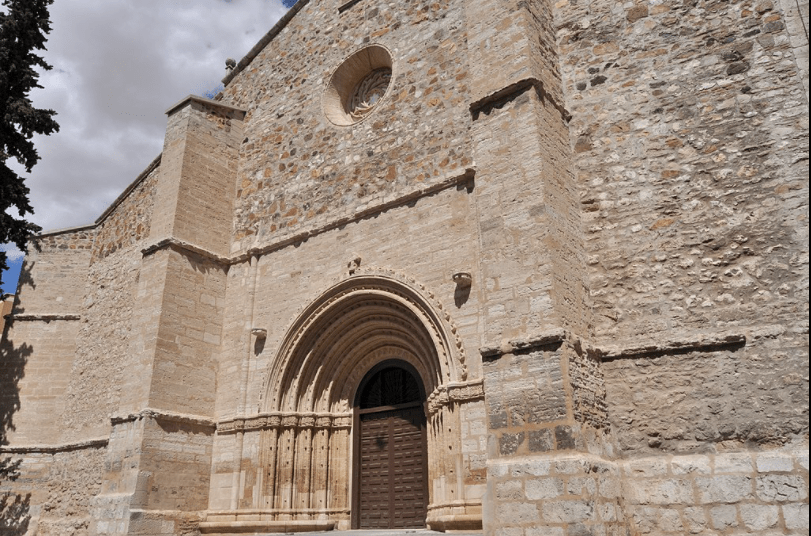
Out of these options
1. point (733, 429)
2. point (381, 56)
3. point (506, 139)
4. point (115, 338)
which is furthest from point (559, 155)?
point (115, 338)

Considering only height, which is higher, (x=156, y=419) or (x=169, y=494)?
(x=156, y=419)

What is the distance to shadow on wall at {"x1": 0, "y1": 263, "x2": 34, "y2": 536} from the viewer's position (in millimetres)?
11812

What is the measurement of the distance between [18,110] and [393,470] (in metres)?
8.96

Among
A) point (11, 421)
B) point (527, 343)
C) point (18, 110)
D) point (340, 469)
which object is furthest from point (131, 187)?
point (527, 343)

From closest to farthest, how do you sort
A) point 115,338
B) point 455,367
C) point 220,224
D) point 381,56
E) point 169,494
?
1. point 455,367
2. point 169,494
3. point 381,56
4. point 220,224
5. point 115,338

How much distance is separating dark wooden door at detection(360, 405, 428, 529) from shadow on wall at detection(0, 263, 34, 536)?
6.72 meters

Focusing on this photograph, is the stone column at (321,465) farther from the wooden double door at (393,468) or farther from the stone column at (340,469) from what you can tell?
the wooden double door at (393,468)

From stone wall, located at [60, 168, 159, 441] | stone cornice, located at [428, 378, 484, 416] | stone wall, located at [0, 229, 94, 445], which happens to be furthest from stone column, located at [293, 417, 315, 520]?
stone wall, located at [0, 229, 94, 445]

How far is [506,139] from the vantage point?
720cm

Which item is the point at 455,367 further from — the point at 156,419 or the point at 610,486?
the point at 156,419

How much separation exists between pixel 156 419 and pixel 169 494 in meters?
1.00

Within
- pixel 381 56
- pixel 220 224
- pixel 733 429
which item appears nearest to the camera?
pixel 733 429

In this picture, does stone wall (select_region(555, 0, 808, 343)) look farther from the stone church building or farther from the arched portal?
the arched portal

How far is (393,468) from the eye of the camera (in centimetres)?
879
